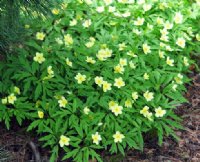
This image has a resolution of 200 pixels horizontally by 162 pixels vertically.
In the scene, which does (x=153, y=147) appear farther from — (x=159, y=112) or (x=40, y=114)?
(x=40, y=114)

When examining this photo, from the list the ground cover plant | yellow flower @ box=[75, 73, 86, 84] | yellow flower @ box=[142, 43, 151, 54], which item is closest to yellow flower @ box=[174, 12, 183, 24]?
the ground cover plant

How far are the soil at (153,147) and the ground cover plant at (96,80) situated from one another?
0.28 feet

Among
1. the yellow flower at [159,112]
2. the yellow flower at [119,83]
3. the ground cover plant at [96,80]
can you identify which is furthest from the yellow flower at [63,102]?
the yellow flower at [159,112]

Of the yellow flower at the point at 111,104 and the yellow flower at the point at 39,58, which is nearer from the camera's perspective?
the yellow flower at the point at 111,104

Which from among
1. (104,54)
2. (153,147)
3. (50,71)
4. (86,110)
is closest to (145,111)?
(153,147)

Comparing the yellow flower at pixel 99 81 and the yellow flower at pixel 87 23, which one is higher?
the yellow flower at pixel 87 23

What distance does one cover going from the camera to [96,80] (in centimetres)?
373

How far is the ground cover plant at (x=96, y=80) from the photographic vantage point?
11.9ft

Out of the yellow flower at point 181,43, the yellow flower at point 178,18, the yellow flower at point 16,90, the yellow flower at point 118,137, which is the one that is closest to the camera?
the yellow flower at point 118,137

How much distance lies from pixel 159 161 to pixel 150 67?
0.77 meters

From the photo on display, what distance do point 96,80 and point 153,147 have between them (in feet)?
2.35

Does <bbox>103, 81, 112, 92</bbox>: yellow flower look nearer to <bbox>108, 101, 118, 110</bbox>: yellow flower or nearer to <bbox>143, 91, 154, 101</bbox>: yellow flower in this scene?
<bbox>108, 101, 118, 110</bbox>: yellow flower

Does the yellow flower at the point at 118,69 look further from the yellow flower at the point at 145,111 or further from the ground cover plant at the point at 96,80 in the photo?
the yellow flower at the point at 145,111

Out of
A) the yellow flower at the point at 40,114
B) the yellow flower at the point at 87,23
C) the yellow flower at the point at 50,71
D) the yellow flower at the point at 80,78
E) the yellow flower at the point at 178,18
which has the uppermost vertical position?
the yellow flower at the point at 178,18
